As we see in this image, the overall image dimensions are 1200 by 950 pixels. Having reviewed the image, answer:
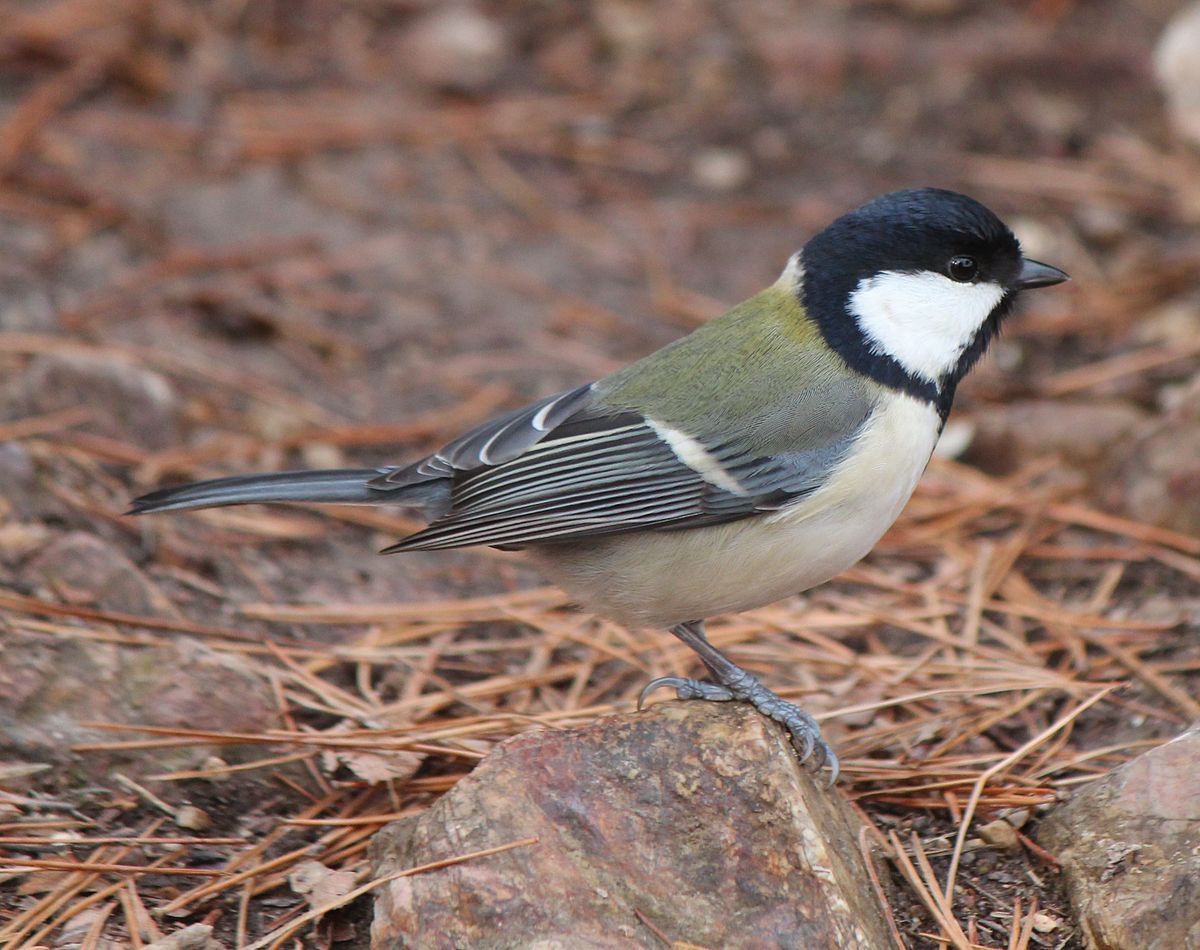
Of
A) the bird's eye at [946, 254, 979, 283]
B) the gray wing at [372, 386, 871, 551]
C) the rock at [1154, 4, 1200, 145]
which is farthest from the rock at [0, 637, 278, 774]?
the rock at [1154, 4, 1200, 145]

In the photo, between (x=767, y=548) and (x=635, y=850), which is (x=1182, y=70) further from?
(x=635, y=850)

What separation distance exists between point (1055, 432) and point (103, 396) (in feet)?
8.36

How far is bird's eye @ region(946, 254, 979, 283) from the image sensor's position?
2611mm

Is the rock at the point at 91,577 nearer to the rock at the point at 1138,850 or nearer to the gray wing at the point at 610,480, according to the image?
the gray wing at the point at 610,480

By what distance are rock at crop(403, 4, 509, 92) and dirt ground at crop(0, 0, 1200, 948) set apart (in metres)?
0.02

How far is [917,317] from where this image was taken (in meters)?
2.59

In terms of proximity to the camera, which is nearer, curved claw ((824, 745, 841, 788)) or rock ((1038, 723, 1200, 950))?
rock ((1038, 723, 1200, 950))

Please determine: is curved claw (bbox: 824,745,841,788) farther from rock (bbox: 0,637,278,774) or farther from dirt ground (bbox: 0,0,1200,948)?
rock (bbox: 0,637,278,774)

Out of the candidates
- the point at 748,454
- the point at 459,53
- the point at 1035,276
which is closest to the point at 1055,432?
the point at 1035,276

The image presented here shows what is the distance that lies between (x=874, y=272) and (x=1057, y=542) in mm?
1113

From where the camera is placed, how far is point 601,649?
2977mm

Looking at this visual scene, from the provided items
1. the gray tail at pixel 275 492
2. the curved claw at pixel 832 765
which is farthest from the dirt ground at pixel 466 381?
the gray tail at pixel 275 492

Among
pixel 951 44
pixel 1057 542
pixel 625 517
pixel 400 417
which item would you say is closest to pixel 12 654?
pixel 625 517

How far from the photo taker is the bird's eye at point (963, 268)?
2611mm
